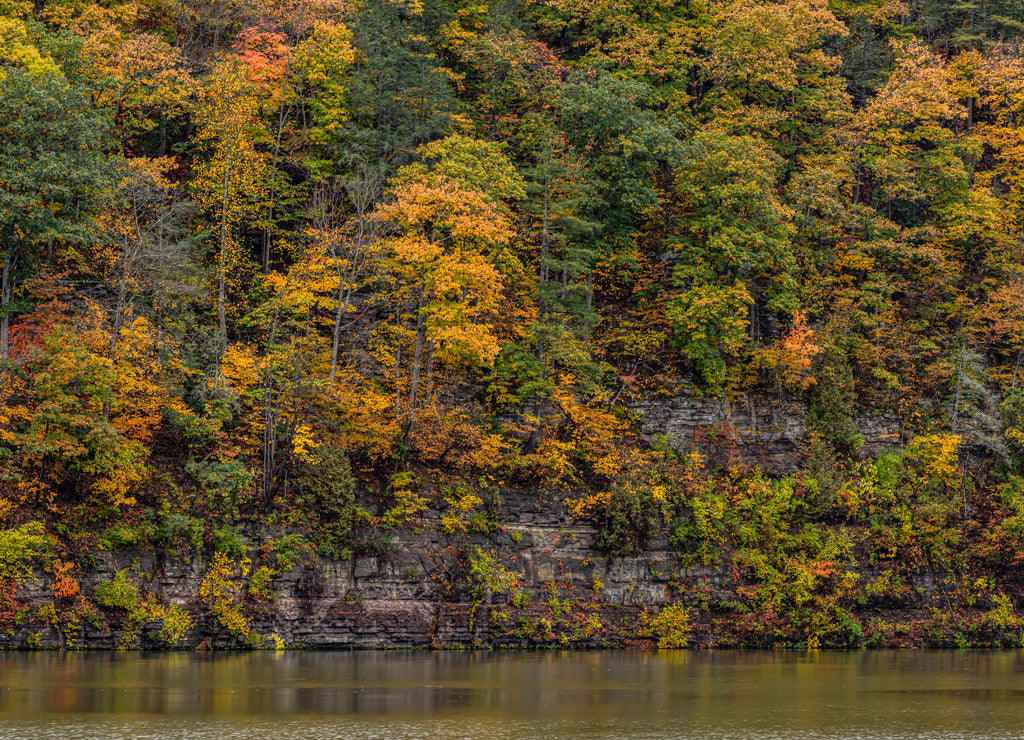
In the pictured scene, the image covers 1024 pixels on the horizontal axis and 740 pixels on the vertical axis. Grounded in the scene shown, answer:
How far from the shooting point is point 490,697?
26219 millimetres

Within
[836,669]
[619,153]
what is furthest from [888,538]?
[619,153]

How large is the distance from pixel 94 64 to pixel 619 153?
25.4 meters

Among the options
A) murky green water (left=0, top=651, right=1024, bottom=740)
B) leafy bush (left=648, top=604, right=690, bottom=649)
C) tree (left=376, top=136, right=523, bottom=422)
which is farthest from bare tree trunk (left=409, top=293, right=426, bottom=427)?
leafy bush (left=648, top=604, right=690, bottom=649)

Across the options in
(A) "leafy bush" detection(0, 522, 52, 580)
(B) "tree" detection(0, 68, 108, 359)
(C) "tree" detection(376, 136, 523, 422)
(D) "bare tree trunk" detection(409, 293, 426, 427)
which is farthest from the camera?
(D) "bare tree trunk" detection(409, 293, 426, 427)

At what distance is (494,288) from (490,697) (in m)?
22.9

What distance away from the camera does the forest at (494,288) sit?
133 ft

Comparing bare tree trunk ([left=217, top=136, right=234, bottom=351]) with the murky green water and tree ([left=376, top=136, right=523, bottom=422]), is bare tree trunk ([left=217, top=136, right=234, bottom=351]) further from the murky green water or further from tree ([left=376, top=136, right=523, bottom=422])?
the murky green water

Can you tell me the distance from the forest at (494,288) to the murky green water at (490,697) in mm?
7328

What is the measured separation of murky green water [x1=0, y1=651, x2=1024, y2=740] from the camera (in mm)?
21203

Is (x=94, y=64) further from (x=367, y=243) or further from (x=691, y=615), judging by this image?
(x=691, y=615)

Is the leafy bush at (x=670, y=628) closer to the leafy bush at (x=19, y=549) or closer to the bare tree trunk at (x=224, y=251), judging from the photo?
the bare tree trunk at (x=224, y=251)

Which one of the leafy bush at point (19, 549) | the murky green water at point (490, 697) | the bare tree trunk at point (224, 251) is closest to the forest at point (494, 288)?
the leafy bush at point (19, 549)

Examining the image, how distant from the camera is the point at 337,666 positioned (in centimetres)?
3338

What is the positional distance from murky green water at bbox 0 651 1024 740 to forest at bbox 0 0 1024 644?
7.33 m
